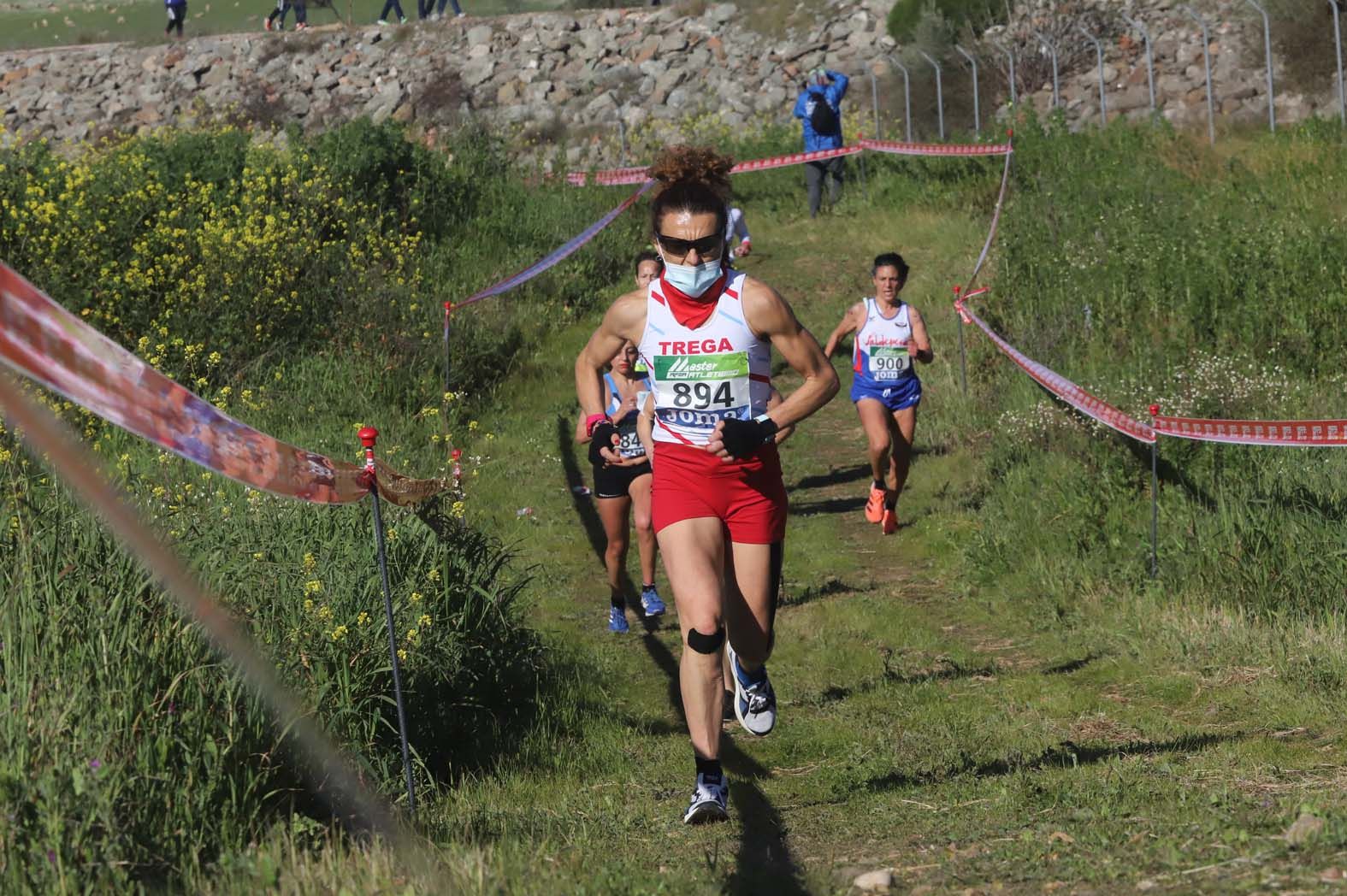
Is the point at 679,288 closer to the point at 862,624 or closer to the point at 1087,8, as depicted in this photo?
the point at 862,624

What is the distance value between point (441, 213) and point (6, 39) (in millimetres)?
32322

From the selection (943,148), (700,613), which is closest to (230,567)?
(700,613)

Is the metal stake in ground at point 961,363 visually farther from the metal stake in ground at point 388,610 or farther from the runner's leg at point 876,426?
the metal stake in ground at point 388,610

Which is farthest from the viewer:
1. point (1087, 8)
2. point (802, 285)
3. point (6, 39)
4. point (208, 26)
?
point (6, 39)

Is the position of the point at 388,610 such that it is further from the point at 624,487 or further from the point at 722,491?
the point at 624,487

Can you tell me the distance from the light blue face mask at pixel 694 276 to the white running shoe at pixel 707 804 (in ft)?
5.79

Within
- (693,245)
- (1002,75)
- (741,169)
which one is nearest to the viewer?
(693,245)

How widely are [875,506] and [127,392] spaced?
8.16 metres

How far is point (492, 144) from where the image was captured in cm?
2511

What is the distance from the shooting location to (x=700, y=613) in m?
5.61

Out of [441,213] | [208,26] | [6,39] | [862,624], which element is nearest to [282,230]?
[441,213]

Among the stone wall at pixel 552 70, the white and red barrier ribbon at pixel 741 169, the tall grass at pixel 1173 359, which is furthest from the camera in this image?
the stone wall at pixel 552 70

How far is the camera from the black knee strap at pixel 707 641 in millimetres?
5574

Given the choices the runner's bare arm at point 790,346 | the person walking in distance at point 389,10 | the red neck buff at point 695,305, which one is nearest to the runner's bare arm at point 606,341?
the red neck buff at point 695,305
